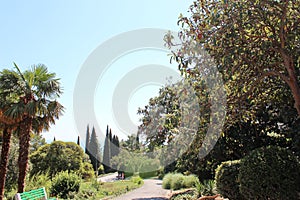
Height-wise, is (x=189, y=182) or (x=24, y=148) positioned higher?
(x=24, y=148)

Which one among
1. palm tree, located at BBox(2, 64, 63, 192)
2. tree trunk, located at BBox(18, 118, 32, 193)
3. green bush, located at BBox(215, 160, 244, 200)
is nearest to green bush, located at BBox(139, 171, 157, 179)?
palm tree, located at BBox(2, 64, 63, 192)

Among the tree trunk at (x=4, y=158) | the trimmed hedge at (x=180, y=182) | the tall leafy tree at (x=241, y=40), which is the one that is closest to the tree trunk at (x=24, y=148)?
the tree trunk at (x=4, y=158)

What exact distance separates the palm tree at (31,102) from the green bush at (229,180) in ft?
25.0

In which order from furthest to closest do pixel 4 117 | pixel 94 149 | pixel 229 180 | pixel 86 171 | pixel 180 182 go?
pixel 94 149
pixel 86 171
pixel 180 182
pixel 4 117
pixel 229 180

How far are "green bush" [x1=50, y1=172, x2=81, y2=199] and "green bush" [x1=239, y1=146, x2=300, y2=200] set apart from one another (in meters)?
8.21

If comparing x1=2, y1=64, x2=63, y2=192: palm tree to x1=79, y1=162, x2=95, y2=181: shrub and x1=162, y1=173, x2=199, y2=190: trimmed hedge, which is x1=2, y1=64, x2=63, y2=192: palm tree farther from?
x1=79, y1=162, x2=95, y2=181: shrub

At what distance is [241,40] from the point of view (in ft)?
16.0

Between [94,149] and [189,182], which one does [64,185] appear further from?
[94,149]

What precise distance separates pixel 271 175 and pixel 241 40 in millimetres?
2914

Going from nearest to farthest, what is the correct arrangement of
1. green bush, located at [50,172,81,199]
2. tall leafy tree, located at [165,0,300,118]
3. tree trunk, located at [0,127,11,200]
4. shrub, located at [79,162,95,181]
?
1. tall leafy tree, located at [165,0,300,118]
2. tree trunk, located at [0,127,11,200]
3. green bush, located at [50,172,81,199]
4. shrub, located at [79,162,95,181]

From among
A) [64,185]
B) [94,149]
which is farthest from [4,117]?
[94,149]

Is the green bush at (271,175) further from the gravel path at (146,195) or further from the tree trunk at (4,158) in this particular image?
the tree trunk at (4,158)

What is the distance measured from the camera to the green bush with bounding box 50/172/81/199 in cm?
1088

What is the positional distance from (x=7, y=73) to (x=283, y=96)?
35.9 feet
